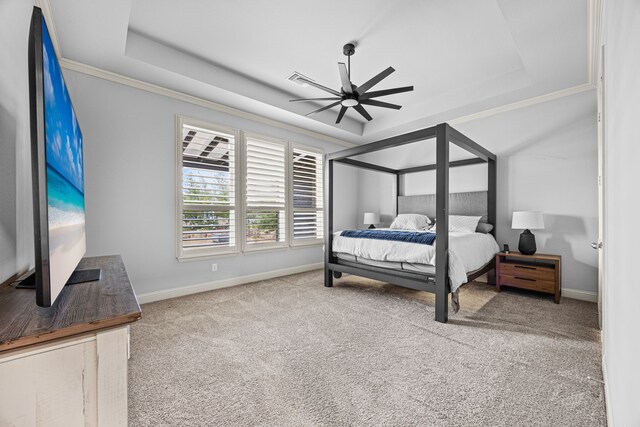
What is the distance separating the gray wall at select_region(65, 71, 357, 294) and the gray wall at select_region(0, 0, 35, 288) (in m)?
1.27

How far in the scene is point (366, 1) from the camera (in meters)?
2.39

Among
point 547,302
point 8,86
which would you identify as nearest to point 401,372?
point 547,302

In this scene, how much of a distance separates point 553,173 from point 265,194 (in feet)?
13.0

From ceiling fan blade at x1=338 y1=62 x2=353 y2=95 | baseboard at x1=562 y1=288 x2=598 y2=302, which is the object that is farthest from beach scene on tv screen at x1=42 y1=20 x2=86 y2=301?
baseboard at x1=562 y1=288 x2=598 y2=302

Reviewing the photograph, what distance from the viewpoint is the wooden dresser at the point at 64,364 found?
731 millimetres

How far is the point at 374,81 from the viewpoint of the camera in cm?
274

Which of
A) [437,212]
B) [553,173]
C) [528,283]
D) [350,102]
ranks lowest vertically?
[528,283]

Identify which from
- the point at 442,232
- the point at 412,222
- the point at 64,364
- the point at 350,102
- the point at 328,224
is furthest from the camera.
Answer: the point at 412,222

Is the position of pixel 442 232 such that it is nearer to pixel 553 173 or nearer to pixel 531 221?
pixel 531 221

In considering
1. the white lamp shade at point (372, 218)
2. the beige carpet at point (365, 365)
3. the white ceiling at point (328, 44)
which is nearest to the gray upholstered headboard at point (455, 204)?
the white lamp shade at point (372, 218)

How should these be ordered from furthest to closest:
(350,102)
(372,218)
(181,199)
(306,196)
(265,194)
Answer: (372,218) < (306,196) < (265,194) < (181,199) < (350,102)

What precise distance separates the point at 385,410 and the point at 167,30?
3.63 meters

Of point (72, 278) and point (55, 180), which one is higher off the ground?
point (55, 180)

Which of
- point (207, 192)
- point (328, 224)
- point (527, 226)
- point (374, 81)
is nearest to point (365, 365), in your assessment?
point (328, 224)
